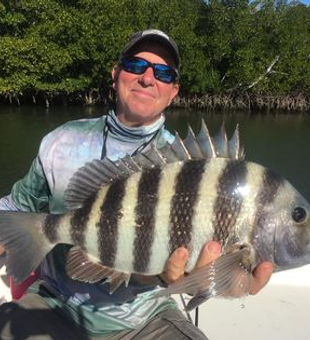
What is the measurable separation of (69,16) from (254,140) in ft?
53.9

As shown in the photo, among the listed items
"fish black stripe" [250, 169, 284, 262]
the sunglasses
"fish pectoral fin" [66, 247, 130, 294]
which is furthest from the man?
"fish black stripe" [250, 169, 284, 262]

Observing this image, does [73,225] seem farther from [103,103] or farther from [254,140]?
[103,103]

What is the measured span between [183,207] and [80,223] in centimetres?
37

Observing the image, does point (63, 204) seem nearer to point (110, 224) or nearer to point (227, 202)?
point (110, 224)

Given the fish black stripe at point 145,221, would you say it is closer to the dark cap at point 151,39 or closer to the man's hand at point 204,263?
the man's hand at point 204,263

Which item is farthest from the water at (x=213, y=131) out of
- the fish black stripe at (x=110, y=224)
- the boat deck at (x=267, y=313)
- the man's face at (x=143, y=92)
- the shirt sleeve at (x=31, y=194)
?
the fish black stripe at (x=110, y=224)

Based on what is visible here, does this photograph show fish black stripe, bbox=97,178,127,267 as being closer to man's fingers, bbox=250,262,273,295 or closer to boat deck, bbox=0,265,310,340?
man's fingers, bbox=250,262,273,295

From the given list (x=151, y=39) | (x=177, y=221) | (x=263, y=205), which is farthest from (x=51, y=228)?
(x=151, y=39)

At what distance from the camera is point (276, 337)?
2738 millimetres

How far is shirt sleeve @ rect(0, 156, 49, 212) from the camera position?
2227 mm

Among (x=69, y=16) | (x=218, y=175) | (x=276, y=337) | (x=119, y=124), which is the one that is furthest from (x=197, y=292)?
(x=69, y=16)

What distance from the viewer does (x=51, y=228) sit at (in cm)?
171

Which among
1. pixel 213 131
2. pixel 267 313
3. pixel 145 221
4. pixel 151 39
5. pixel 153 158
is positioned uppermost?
pixel 151 39

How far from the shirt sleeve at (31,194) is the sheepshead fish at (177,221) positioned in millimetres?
524
